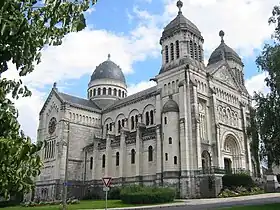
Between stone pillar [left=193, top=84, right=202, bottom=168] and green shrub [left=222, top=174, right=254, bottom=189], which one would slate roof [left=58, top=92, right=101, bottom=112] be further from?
green shrub [left=222, top=174, right=254, bottom=189]

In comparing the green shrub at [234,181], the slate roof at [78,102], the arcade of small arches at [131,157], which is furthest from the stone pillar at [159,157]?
the slate roof at [78,102]

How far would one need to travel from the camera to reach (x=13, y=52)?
191 inches

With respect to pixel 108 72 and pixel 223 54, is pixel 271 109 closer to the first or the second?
pixel 223 54

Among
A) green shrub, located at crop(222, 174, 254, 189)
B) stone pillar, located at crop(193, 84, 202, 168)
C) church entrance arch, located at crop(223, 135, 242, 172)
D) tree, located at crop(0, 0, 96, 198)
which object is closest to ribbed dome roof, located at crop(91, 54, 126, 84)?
stone pillar, located at crop(193, 84, 202, 168)

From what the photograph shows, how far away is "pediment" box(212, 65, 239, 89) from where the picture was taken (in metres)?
49.1

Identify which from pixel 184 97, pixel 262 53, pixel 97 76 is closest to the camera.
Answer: pixel 262 53

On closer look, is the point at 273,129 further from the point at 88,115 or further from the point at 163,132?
the point at 88,115

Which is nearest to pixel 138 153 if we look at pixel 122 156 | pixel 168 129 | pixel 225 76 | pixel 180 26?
pixel 122 156

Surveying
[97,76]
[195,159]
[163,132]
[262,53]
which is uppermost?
[97,76]

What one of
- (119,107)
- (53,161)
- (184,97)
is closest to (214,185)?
(184,97)

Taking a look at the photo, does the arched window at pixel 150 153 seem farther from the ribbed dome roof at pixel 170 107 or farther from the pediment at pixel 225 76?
the pediment at pixel 225 76

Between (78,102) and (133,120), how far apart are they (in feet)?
43.6

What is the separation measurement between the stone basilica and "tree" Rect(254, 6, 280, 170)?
15.7 metres

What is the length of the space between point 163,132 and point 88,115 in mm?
20514
